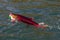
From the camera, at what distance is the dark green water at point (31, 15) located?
392 inches

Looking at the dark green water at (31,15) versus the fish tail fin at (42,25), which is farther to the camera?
the fish tail fin at (42,25)

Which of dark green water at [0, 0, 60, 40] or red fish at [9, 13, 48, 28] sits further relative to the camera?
red fish at [9, 13, 48, 28]

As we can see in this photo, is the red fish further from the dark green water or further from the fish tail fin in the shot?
the dark green water

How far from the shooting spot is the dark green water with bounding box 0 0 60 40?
32.6ft

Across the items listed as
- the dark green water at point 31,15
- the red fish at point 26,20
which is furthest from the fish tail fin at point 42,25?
the dark green water at point 31,15

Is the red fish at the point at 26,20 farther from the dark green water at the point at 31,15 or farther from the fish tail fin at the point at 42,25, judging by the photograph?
the dark green water at the point at 31,15

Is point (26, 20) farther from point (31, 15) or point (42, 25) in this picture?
point (31, 15)

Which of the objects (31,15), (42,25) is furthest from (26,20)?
(31,15)

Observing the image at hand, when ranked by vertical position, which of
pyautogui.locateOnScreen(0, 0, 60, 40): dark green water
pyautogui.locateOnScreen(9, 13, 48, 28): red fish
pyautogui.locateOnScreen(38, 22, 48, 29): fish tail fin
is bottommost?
pyautogui.locateOnScreen(0, 0, 60, 40): dark green water

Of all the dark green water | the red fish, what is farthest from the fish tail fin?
the dark green water

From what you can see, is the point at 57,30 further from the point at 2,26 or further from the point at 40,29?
the point at 2,26

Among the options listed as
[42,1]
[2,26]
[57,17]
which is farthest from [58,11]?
[2,26]

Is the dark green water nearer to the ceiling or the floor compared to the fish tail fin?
nearer to the floor

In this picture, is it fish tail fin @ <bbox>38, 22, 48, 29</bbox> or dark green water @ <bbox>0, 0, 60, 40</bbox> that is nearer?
dark green water @ <bbox>0, 0, 60, 40</bbox>
